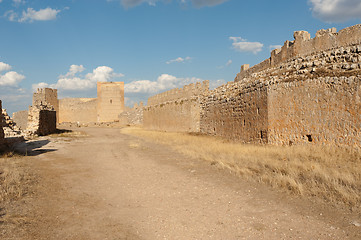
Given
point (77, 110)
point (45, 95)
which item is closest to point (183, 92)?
point (45, 95)

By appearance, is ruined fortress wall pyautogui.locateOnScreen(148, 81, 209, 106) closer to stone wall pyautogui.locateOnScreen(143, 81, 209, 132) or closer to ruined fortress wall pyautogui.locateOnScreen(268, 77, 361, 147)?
stone wall pyautogui.locateOnScreen(143, 81, 209, 132)

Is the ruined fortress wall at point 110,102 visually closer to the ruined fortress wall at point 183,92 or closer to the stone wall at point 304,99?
the ruined fortress wall at point 183,92

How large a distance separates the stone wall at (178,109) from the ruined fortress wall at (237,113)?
1.58 meters

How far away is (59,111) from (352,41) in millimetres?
54601

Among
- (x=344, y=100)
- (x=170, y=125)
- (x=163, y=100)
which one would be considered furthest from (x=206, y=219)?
(x=163, y=100)

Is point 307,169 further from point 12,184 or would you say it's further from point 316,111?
point 12,184

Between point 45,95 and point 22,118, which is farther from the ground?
point 45,95

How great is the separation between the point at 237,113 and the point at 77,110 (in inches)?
1891

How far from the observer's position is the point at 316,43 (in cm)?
1192

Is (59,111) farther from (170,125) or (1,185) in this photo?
(1,185)

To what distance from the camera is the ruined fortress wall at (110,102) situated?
48875 millimetres

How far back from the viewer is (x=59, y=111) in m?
53.7

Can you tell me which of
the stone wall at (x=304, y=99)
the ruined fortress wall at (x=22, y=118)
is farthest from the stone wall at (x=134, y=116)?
the stone wall at (x=304, y=99)

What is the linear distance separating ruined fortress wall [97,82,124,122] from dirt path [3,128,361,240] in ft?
145
